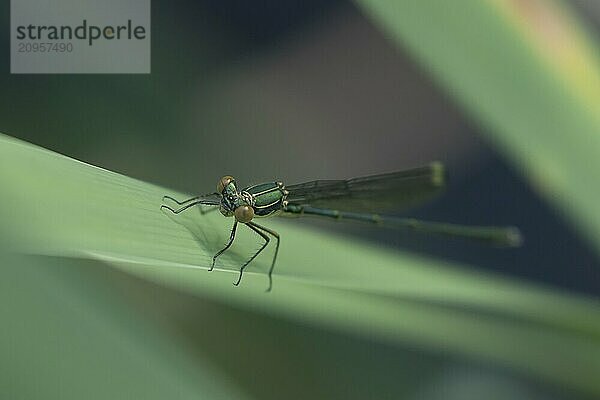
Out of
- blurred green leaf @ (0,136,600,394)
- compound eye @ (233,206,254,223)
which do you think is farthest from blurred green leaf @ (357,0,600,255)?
compound eye @ (233,206,254,223)

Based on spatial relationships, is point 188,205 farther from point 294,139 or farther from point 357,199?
point 294,139

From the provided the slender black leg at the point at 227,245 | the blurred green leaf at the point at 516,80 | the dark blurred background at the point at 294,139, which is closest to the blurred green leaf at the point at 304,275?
the slender black leg at the point at 227,245

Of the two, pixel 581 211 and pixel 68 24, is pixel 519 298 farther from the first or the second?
pixel 68 24

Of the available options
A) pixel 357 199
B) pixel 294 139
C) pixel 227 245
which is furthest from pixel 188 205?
pixel 294 139

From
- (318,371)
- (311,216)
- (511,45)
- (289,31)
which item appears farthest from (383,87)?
(511,45)

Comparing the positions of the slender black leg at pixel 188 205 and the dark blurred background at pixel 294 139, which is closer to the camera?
the slender black leg at pixel 188 205

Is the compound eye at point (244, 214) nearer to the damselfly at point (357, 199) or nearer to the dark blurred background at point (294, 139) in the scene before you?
the damselfly at point (357, 199)

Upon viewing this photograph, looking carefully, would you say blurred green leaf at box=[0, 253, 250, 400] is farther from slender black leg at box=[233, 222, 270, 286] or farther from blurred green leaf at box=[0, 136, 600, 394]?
slender black leg at box=[233, 222, 270, 286]
